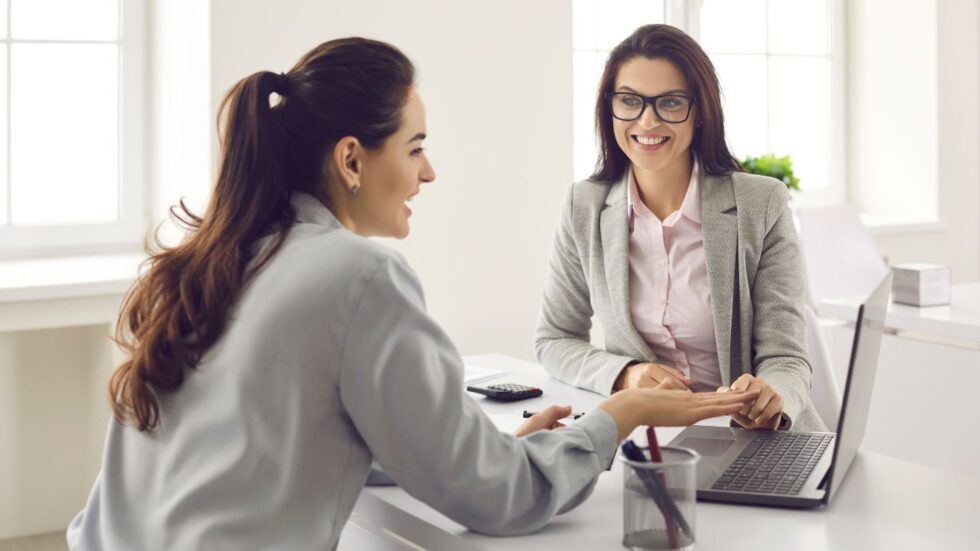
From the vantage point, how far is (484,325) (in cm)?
370

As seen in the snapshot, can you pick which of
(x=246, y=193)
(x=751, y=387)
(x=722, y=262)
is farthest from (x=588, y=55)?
(x=246, y=193)

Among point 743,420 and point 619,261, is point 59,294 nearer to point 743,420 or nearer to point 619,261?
point 619,261

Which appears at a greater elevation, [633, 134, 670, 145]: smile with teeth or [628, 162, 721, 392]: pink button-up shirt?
[633, 134, 670, 145]: smile with teeth

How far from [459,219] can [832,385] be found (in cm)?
163

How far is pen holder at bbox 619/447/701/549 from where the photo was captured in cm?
128

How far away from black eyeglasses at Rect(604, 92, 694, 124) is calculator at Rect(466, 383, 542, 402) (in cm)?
57

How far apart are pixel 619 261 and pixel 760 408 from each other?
0.56 metres

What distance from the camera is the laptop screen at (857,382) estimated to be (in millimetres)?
1346

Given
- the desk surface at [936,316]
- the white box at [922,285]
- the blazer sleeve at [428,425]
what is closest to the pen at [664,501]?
the blazer sleeve at [428,425]

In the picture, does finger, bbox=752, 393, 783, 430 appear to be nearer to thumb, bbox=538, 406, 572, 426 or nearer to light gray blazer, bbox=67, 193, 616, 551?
thumb, bbox=538, 406, 572, 426

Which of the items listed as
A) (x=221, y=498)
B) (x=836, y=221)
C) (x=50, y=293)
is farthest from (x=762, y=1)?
(x=221, y=498)

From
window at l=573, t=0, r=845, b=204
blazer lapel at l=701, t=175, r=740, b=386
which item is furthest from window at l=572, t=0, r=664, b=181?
blazer lapel at l=701, t=175, r=740, b=386

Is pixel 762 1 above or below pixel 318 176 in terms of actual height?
above

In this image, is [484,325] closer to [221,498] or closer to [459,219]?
[459,219]
